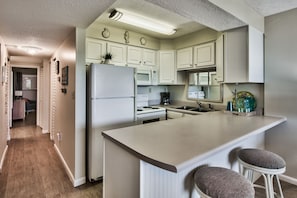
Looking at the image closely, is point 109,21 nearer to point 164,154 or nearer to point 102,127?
point 102,127

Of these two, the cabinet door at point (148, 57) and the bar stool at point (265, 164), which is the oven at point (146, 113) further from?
the bar stool at point (265, 164)

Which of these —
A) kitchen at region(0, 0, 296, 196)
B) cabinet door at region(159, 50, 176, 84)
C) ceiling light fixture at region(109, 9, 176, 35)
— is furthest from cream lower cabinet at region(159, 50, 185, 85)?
ceiling light fixture at region(109, 9, 176, 35)

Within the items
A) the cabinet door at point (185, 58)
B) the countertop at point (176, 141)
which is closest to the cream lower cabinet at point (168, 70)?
the cabinet door at point (185, 58)

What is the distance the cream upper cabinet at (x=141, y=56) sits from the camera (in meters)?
3.47

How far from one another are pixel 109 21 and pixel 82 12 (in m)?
1.20

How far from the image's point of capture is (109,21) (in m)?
2.96

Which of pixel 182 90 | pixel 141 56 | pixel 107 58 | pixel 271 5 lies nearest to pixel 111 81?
pixel 107 58

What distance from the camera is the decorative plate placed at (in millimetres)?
2577

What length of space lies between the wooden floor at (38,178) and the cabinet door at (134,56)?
2224 millimetres

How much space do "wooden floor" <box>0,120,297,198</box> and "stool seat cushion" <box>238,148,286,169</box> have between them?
84 centimetres

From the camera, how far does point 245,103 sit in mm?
2584

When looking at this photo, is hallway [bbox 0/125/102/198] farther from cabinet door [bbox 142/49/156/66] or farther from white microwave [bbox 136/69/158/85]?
cabinet door [bbox 142/49/156/66]

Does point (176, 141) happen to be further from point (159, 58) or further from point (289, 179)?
point (159, 58)

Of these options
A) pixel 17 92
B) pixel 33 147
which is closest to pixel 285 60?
pixel 33 147
